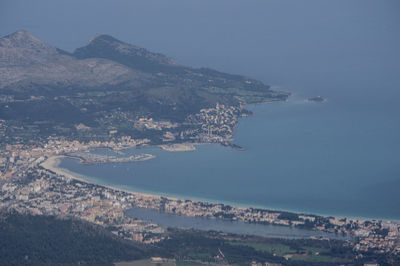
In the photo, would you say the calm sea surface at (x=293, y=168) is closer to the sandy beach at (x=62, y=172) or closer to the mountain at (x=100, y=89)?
the sandy beach at (x=62, y=172)

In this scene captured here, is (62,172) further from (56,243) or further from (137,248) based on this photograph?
(137,248)

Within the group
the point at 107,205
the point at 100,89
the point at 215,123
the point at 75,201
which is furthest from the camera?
the point at 100,89

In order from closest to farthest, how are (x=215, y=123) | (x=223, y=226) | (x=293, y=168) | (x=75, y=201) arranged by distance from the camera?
(x=223, y=226), (x=75, y=201), (x=293, y=168), (x=215, y=123)

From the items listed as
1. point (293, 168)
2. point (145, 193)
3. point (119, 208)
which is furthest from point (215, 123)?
point (119, 208)

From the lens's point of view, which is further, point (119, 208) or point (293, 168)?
point (293, 168)

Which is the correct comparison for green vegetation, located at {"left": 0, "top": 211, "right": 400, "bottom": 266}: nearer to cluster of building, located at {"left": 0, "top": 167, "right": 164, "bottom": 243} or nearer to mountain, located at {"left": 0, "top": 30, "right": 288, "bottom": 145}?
cluster of building, located at {"left": 0, "top": 167, "right": 164, "bottom": 243}

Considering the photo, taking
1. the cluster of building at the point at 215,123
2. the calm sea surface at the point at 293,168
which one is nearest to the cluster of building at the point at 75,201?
the calm sea surface at the point at 293,168
